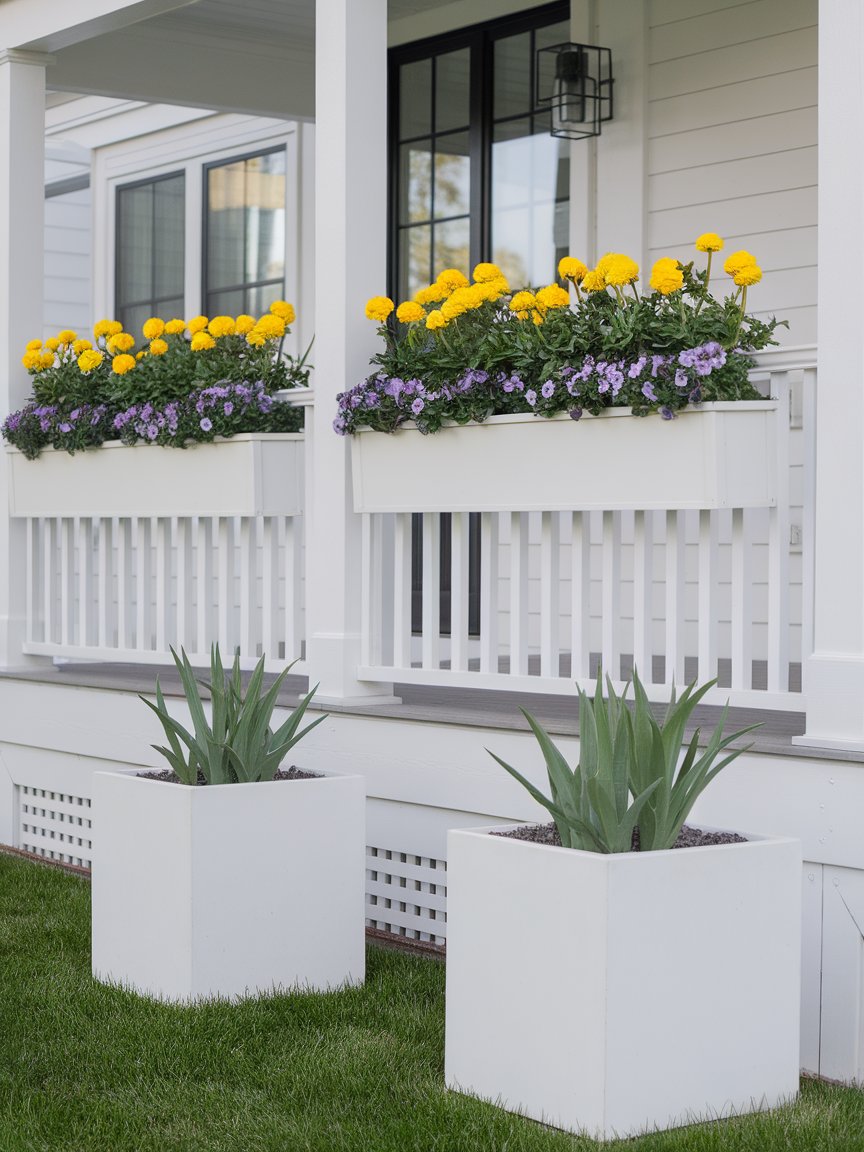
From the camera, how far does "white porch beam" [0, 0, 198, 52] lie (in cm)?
531

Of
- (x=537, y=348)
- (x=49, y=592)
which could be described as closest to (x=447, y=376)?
(x=537, y=348)

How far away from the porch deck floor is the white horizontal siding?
64.3 inches

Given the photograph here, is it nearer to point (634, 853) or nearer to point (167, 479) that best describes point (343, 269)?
point (167, 479)

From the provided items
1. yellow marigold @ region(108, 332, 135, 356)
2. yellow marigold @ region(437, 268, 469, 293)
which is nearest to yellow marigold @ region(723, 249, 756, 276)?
yellow marigold @ region(437, 268, 469, 293)

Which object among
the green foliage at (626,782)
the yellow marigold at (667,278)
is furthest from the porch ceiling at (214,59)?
the green foliage at (626,782)

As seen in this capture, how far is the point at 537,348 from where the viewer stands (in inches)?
153

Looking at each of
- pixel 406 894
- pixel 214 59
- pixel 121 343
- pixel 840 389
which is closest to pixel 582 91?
pixel 214 59

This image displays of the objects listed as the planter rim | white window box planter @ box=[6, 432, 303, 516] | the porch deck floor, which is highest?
white window box planter @ box=[6, 432, 303, 516]

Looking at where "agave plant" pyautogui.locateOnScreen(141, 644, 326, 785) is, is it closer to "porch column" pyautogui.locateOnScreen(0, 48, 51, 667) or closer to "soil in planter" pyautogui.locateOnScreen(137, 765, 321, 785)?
"soil in planter" pyautogui.locateOnScreen(137, 765, 321, 785)

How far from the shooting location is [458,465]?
4.16m

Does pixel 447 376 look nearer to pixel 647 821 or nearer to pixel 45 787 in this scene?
pixel 647 821

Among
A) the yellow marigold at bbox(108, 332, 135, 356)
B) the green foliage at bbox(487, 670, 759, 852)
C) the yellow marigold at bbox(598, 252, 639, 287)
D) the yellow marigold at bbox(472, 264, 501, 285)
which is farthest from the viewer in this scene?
the yellow marigold at bbox(108, 332, 135, 356)

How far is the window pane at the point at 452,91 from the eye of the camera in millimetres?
6539

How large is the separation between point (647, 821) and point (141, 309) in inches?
253
